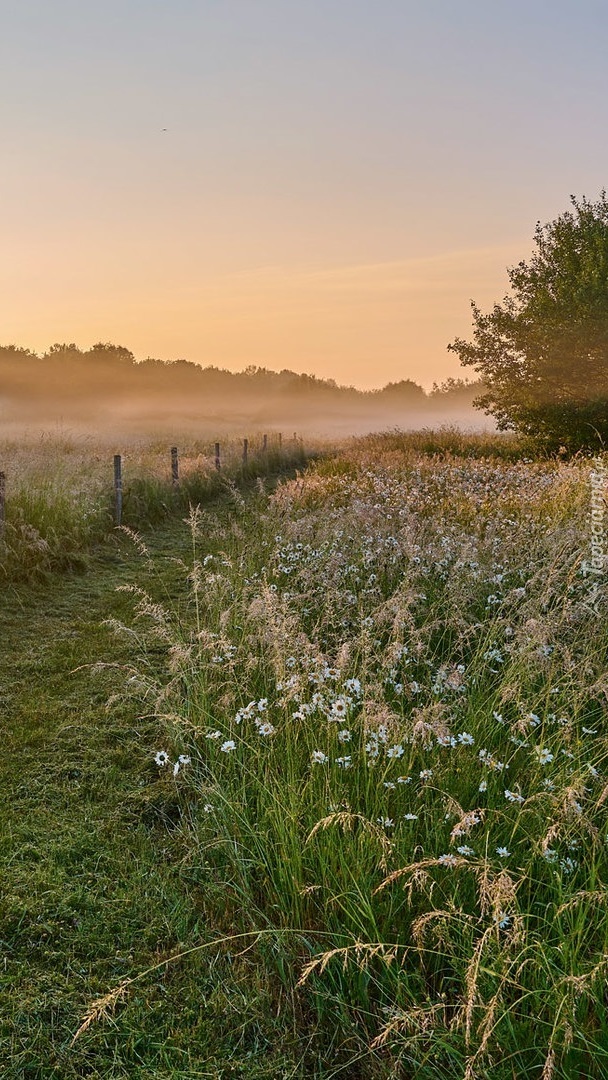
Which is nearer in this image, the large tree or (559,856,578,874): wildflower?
(559,856,578,874): wildflower

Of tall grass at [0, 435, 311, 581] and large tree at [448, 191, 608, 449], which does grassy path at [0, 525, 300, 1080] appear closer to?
tall grass at [0, 435, 311, 581]

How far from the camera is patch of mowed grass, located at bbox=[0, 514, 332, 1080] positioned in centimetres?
275

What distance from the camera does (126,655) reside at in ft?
23.5

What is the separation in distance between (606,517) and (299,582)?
426 cm

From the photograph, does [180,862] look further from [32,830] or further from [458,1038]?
[458,1038]

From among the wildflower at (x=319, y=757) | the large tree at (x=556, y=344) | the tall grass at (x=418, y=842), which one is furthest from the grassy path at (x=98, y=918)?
the large tree at (x=556, y=344)

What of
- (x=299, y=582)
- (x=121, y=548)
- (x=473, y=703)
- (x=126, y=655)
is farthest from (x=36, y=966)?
(x=121, y=548)

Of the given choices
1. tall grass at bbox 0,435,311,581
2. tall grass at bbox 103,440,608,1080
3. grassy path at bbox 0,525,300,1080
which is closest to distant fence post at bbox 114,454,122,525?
tall grass at bbox 0,435,311,581

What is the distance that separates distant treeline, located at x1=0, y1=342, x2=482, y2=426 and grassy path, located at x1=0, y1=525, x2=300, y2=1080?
202ft

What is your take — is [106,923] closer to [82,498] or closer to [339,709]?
[339,709]

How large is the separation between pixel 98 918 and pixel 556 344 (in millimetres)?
24389

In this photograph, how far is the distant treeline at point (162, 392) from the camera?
76562 mm

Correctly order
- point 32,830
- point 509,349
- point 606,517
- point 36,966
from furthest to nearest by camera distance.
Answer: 1. point 509,349
2. point 606,517
3. point 32,830
4. point 36,966

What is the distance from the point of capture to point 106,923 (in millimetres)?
3430
